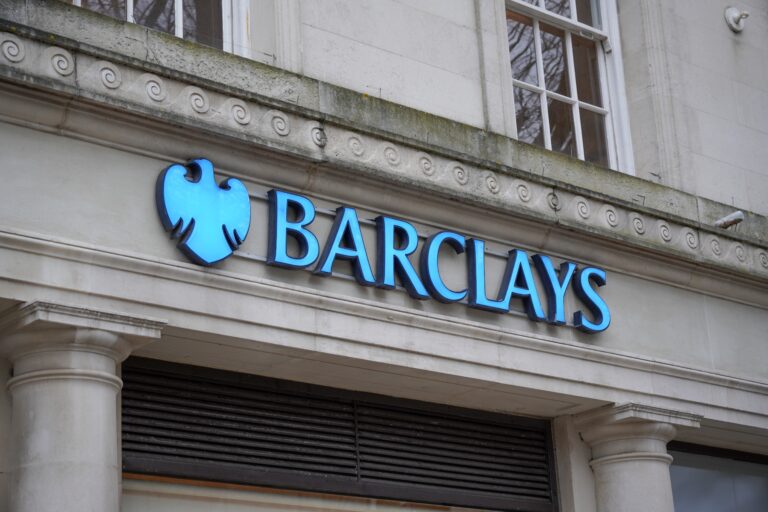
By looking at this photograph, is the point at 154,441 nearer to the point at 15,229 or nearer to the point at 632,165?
the point at 15,229

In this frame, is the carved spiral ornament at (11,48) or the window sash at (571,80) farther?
the window sash at (571,80)

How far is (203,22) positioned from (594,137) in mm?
4562

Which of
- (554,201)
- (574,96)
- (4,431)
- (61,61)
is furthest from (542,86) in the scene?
(4,431)

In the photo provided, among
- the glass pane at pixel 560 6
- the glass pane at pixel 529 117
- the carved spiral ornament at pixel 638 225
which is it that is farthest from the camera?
the glass pane at pixel 560 6

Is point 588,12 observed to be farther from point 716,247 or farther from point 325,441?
point 325,441

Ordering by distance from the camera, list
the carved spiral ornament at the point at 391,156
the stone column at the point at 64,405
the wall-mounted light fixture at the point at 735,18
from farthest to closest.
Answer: the wall-mounted light fixture at the point at 735,18
the carved spiral ornament at the point at 391,156
the stone column at the point at 64,405

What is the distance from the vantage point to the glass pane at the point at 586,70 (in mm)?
13945

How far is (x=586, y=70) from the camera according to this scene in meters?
14.1

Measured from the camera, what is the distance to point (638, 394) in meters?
12.0

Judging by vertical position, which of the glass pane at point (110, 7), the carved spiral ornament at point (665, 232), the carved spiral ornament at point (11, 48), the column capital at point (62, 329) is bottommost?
the column capital at point (62, 329)

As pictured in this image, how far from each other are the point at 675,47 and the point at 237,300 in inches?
261

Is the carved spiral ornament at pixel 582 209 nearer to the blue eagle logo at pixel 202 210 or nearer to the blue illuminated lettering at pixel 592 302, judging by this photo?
the blue illuminated lettering at pixel 592 302

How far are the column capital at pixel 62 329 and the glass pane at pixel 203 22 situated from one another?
9.55ft

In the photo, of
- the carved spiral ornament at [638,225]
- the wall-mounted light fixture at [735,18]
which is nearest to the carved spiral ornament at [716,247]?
the carved spiral ornament at [638,225]
